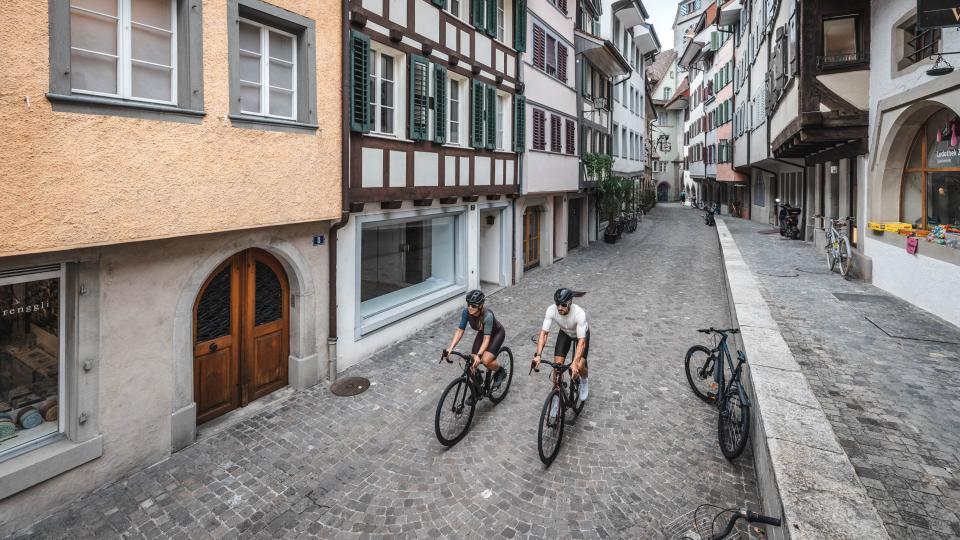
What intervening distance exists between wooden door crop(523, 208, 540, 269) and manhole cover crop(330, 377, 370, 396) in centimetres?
1035

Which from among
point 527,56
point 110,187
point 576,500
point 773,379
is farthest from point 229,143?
point 527,56

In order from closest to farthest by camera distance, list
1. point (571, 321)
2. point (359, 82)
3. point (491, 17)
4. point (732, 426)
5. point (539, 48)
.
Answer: point (732, 426), point (571, 321), point (359, 82), point (491, 17), point (539, 48)

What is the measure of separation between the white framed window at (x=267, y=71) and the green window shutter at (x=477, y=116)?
5313mm

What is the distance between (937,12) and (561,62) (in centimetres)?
1263

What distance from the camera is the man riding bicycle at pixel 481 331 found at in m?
6.34

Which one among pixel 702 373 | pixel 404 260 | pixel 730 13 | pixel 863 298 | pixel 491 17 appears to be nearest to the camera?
pixel 702 373

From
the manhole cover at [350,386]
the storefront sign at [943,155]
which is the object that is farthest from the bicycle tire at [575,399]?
the storefront sign at [943,155]

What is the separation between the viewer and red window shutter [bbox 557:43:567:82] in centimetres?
1831

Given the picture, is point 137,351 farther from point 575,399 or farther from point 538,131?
point 538,131

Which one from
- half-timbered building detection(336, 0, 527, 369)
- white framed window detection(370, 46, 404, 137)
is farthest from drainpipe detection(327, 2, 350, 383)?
white framed window detection(370, 46, 404, 137)

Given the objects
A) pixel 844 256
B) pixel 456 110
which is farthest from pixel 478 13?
pixel 844 256

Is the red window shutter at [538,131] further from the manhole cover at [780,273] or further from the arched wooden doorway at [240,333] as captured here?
the arched wooden doorway at [240,333]

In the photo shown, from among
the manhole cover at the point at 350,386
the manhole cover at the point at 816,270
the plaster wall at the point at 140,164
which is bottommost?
the manhole cover at the point at 350,386

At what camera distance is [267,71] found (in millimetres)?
6938
